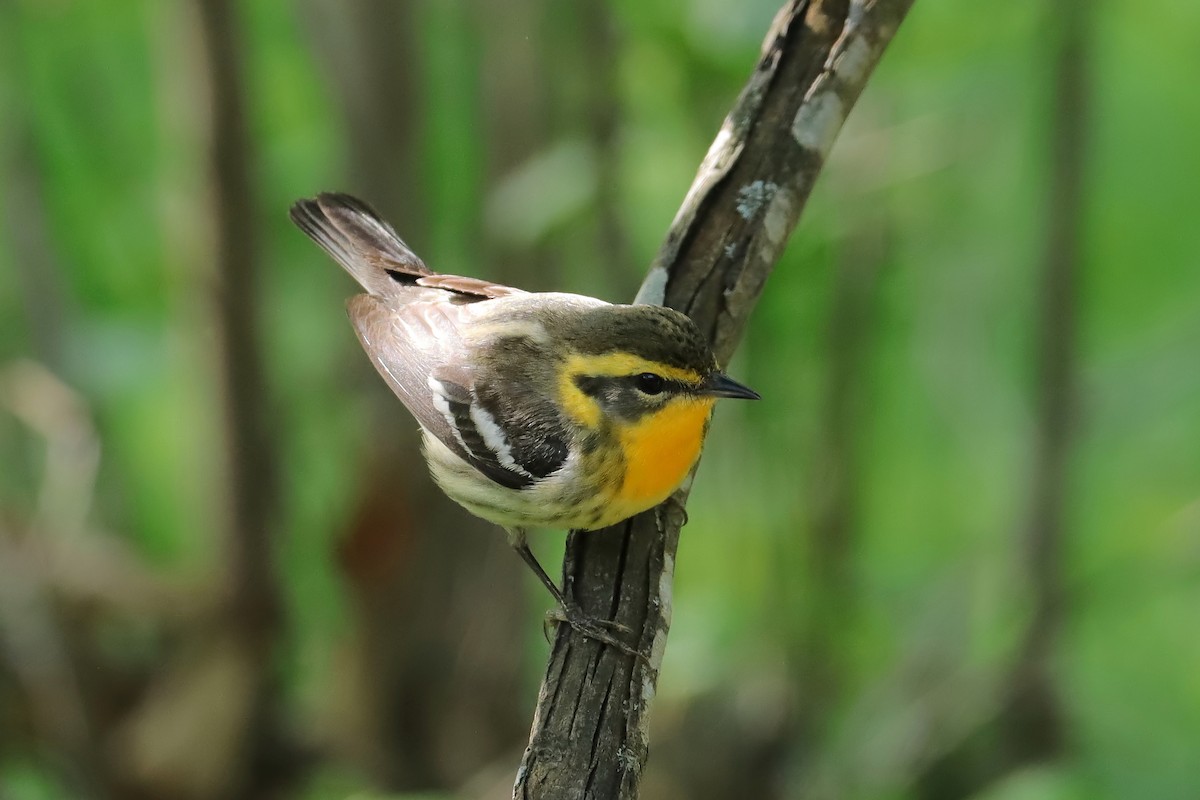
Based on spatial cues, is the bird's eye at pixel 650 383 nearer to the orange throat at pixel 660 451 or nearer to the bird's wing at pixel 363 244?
the orange throat at pixel 660 451

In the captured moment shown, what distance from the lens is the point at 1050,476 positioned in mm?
4438

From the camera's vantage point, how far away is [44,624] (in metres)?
4.75

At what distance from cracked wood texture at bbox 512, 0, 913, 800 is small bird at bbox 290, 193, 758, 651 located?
0.08 metres

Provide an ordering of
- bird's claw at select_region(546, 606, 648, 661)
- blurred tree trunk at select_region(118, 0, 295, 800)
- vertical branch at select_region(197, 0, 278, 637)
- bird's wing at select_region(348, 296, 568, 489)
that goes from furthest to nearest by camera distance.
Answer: blurred tree trunk at select_region(118, 0, 295, 800) → vertical branch at select_region(197, 0, 278, 637) → bird's wing at select_region(348, 296, 568, 489) → bird's claw at select_region(546, 606, 648, 661)

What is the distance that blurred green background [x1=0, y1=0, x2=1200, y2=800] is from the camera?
4441 mm

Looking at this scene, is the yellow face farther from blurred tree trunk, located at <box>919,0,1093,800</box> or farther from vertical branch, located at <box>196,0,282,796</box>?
vertical branch, located at <box>196,0,282,796</box>

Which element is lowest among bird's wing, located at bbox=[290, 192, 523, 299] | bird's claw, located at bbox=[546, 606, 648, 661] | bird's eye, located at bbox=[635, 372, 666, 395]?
bird's claw, located at bbox=[546, 606, 648, 661]

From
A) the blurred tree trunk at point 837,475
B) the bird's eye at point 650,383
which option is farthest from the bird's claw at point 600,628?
the blurred tree trunk at point 837,475

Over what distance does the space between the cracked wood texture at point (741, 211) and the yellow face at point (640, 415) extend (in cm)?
10

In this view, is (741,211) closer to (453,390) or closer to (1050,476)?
(453,390)

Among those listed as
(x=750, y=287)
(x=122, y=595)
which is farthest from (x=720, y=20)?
(x=122, y=595)

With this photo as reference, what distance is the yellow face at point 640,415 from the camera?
2832 mm

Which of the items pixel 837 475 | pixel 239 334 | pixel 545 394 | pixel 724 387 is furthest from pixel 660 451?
pixel 239 334

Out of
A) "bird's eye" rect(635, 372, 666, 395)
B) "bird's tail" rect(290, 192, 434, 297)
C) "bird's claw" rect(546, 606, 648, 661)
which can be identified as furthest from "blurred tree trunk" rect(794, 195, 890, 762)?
"bird's claw" rect(546, 606, 648, 661)
